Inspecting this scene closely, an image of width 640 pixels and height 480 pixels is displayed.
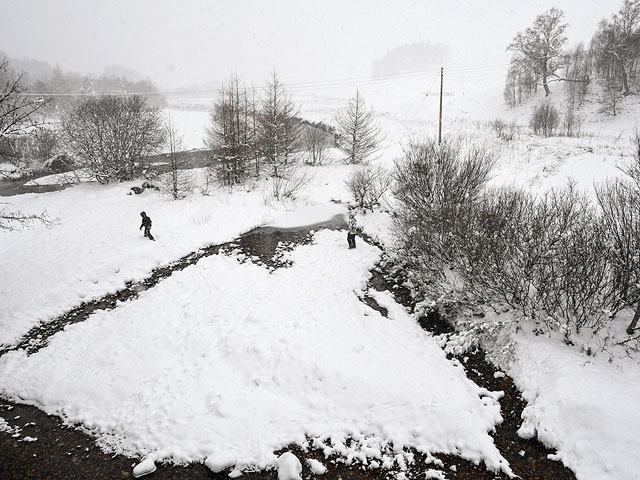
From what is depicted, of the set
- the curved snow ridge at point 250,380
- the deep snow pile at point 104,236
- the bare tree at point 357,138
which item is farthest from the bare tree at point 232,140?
the curved snow ridge at point 250,380

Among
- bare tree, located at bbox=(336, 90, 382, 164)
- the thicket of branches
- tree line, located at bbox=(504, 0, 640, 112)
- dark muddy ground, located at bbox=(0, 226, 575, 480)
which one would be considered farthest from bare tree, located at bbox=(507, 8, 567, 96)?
dark muddy ground, located at bbox=(0, 226, 575, 480)

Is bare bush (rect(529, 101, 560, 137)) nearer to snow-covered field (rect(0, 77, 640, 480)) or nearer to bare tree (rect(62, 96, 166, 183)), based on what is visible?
snow-covered field (rect(0, 77, 640, 480))

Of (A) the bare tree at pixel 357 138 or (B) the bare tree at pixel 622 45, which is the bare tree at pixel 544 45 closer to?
(B) the bare tree at pixel 622 45

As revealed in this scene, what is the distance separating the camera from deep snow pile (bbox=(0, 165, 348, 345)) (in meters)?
11.7

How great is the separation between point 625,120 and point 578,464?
40737mm

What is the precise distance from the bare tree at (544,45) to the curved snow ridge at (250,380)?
48.7m

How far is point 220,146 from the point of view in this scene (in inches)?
994

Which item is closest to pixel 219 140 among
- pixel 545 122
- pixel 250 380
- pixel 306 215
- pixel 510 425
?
pixel 306 215

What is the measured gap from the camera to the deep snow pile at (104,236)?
38.5 feet

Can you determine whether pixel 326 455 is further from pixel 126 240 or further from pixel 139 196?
pixel 139 196

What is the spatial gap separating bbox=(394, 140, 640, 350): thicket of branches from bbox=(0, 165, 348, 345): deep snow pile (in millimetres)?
9407

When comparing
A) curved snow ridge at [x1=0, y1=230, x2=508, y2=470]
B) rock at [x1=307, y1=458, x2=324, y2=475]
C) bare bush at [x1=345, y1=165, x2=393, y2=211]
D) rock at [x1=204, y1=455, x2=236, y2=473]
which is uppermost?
bare bush at [x1=345, y1=165, x2=393, y2=211]

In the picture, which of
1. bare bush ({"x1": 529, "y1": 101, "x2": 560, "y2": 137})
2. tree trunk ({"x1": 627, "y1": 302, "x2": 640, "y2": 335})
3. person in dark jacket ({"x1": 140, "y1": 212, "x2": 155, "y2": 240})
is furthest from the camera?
bare bush ({"x1": 529, "y1": 101, "x2": 560, "y2": 137})

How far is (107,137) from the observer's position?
2389 cm
